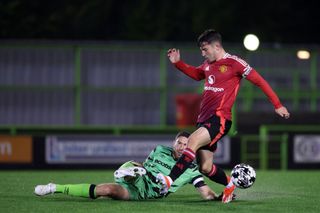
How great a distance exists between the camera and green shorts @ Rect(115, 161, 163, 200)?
1000 cm

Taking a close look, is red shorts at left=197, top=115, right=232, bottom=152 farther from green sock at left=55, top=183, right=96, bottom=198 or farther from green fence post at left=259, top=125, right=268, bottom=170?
green fence post at left=259, top=125, right=268, bottom=170

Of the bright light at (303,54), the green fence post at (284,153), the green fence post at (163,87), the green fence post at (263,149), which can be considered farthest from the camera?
the green fence post at (163,87)

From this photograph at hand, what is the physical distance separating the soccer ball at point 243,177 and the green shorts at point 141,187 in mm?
849

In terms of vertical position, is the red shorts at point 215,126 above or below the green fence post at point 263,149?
above

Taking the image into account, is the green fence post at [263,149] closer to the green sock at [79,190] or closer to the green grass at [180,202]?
the green grass at [180,202]

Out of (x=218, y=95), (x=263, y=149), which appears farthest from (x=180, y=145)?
(x=263, y=149)

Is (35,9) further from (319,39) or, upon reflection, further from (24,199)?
(24,199)

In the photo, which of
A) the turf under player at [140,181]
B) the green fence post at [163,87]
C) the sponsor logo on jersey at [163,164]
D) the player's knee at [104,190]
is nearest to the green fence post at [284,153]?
the green fence post at [163,87]

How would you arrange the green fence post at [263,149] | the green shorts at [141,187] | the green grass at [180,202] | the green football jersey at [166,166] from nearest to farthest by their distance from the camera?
the green grass at [180,202] < the green shorts at [141,187] < the green football jersey at [166,166] < the green fence post at [263,149]

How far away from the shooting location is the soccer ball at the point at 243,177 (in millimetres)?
10023

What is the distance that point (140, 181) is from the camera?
10023mm

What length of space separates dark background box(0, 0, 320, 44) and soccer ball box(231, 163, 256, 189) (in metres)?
20.9

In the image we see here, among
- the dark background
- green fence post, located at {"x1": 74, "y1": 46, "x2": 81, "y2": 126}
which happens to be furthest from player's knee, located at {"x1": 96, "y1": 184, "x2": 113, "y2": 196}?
the dark background

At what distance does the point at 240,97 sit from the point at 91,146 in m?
8.97
